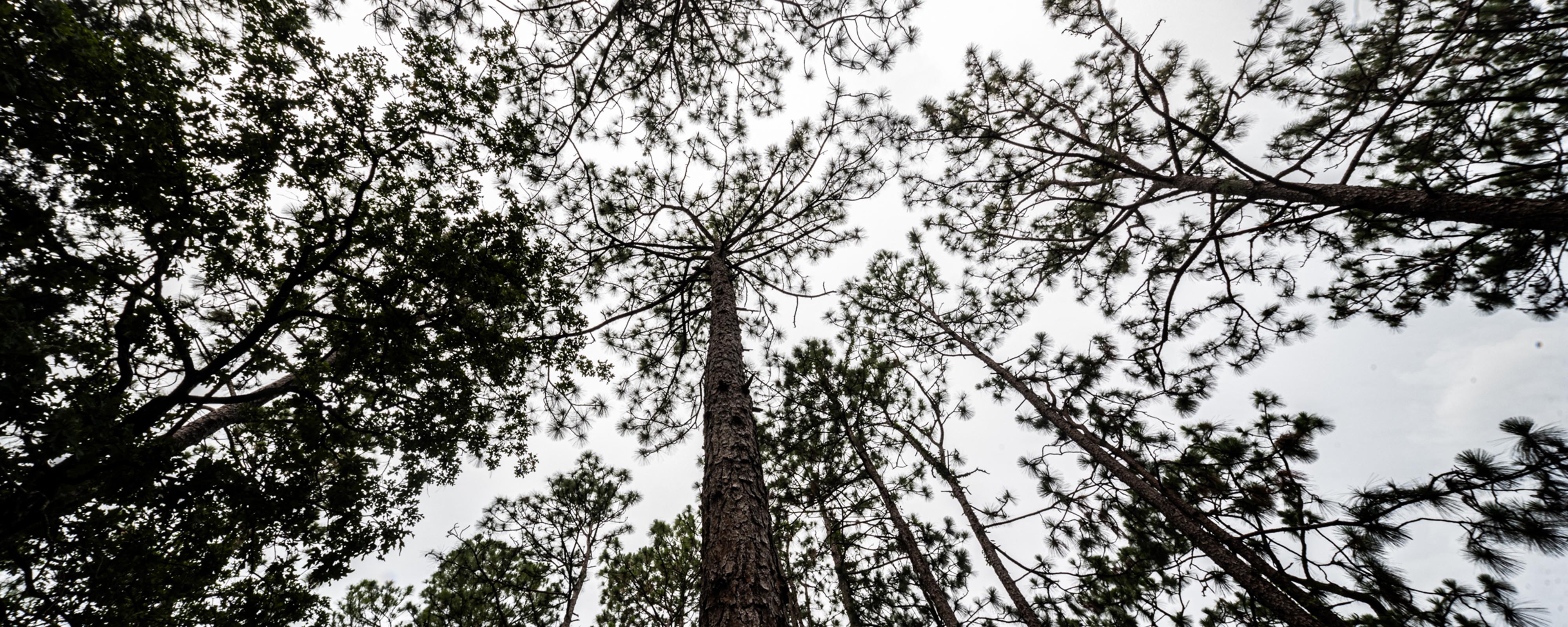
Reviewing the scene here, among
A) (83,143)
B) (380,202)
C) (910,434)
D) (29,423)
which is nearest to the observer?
(29,423)

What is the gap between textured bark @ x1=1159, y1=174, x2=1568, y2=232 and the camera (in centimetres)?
279

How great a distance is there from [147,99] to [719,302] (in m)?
4.17

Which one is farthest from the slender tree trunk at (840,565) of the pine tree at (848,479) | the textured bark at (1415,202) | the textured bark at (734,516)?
the textured bark at (1415,202)

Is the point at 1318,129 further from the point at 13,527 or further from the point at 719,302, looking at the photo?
the point at 13,527

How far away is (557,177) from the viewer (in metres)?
4.94

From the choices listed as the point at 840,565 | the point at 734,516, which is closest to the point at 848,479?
the point at 840,565

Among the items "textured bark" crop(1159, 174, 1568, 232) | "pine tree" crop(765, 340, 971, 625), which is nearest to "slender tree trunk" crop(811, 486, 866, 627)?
"pine tree" crop(765, 340, 971, 625)

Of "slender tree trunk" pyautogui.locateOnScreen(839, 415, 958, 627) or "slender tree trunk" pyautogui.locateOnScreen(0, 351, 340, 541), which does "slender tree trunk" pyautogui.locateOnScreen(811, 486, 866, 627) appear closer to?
"slender tree trunk" pyautogui.locateOnScreen(839, 415, 958, 627)

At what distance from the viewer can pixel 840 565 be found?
6.87 meters

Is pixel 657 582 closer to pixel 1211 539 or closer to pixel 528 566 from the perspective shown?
pixel 528 566

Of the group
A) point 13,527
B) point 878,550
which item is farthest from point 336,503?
point 878,550

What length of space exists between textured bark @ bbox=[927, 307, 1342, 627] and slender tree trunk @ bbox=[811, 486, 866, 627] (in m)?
3.63

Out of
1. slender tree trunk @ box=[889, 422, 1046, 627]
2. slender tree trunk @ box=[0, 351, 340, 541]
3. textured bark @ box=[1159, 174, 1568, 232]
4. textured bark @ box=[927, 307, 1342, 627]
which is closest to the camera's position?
slender tree trunk @ box=[0, 351, 340, 541]

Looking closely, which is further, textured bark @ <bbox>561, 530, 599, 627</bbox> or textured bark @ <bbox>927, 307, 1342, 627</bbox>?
textured bark @ <bbox>561, 530, 599, 627</bbox>
